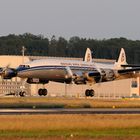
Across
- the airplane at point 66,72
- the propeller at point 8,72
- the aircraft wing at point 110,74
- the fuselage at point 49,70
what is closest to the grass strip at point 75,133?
the fuselage at point 49,70

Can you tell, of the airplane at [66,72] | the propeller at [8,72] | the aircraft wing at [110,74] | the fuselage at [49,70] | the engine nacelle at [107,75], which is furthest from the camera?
the engine nacelle at [107,75]

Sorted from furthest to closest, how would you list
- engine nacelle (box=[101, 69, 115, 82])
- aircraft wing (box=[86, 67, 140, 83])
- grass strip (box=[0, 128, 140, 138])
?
engine nacelle (box=[101, 69, 115, 82])
aircraft wing (box=[86, 67, 140, 83])
grass strip (box=[0, 128, 140, 138])

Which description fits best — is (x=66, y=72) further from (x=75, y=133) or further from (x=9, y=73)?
(x=75, y=133)

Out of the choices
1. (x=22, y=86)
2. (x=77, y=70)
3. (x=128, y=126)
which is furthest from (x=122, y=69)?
(x=128, y=126)

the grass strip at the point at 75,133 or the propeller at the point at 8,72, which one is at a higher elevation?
the propeller at the point at 8,72

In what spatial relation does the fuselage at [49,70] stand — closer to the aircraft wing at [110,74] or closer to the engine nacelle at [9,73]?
the engine nacelle at [9,73]

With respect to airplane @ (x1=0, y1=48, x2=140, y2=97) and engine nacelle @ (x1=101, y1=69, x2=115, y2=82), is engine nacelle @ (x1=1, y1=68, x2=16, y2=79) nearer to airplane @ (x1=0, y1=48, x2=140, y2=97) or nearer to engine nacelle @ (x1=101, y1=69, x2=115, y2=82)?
airplane @ (x1=0, y1=48, x2=140, y2=97)

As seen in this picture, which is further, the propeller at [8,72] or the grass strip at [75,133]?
the propeller at [8,72]

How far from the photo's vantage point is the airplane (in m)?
87.8

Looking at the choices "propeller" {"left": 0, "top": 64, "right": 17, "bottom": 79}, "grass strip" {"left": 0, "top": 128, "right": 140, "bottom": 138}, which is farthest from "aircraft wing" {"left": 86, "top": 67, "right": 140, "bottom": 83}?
"grass strip" {"left": 0, "top": 128, "right": 140, "bottom": 138}

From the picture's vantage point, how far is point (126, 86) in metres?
163

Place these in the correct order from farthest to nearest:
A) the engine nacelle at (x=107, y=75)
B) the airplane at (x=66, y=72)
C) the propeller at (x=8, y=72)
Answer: the engine nacelle at (x=107, y=75) → the propeller at (x=8, y=72) → the airplane at (x=66, y=72)

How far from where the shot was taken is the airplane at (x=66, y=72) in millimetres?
87812

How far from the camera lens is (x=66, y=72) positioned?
9012cm
